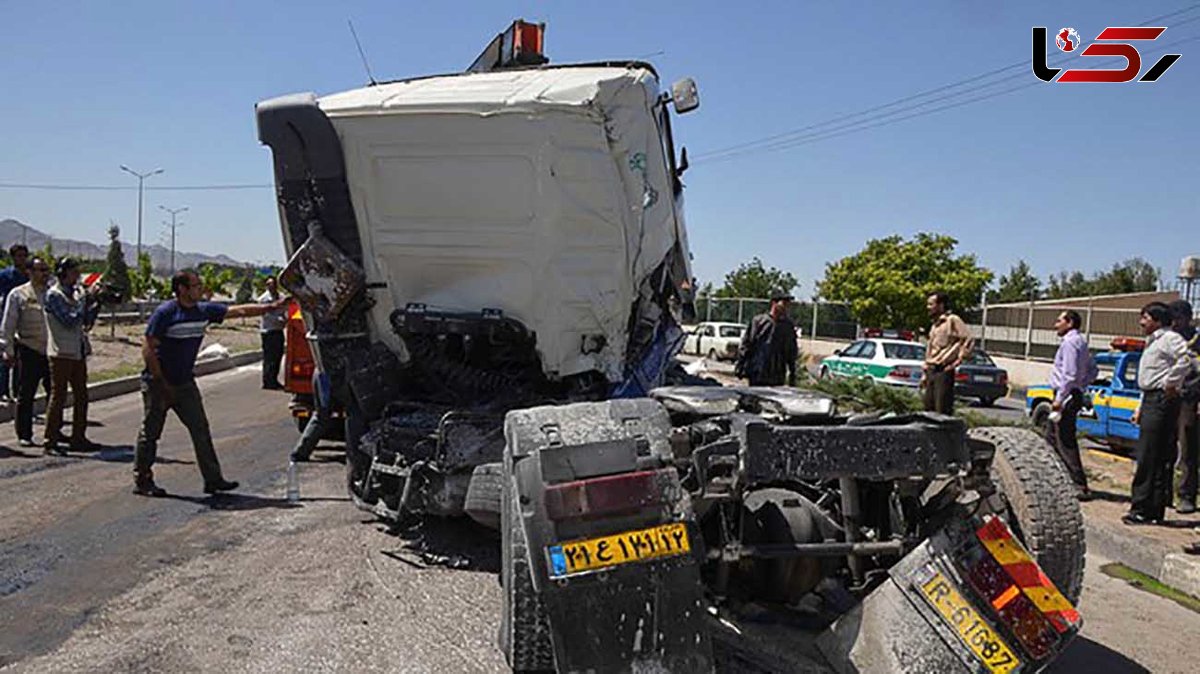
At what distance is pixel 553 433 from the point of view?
129 inches

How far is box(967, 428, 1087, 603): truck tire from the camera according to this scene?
351 cm

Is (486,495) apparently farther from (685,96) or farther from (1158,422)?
(1158,422)

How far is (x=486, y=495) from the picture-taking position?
449cm

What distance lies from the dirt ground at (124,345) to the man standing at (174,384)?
6.73m

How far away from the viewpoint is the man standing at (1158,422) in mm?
6363

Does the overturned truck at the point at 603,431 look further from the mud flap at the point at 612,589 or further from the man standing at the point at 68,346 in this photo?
the man standing at the point at 68,346

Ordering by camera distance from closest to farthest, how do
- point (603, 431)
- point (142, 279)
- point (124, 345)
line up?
point (603, 431)
point (124, 345)
point (142, 279)

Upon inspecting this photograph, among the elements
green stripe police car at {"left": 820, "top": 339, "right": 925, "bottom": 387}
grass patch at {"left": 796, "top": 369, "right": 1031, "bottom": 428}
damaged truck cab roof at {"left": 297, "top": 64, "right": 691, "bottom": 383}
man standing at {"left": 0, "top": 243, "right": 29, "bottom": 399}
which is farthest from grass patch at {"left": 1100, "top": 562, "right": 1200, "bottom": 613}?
green stripe police car at {"left": 820, "top": 339, "right": 925, "bottom": 387}

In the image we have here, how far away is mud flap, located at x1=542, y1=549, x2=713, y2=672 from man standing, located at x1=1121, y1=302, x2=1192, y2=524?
4975mm

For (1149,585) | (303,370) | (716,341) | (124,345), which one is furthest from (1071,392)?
(716,341)

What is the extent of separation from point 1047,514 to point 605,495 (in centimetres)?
191

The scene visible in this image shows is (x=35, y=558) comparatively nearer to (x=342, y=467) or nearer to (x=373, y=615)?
(x=373, y=615)

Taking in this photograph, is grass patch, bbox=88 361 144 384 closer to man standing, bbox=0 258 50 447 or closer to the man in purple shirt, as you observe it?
man standing, bbox=0 258 50 447

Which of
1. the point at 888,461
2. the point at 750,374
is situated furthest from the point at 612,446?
the point at 750,374
